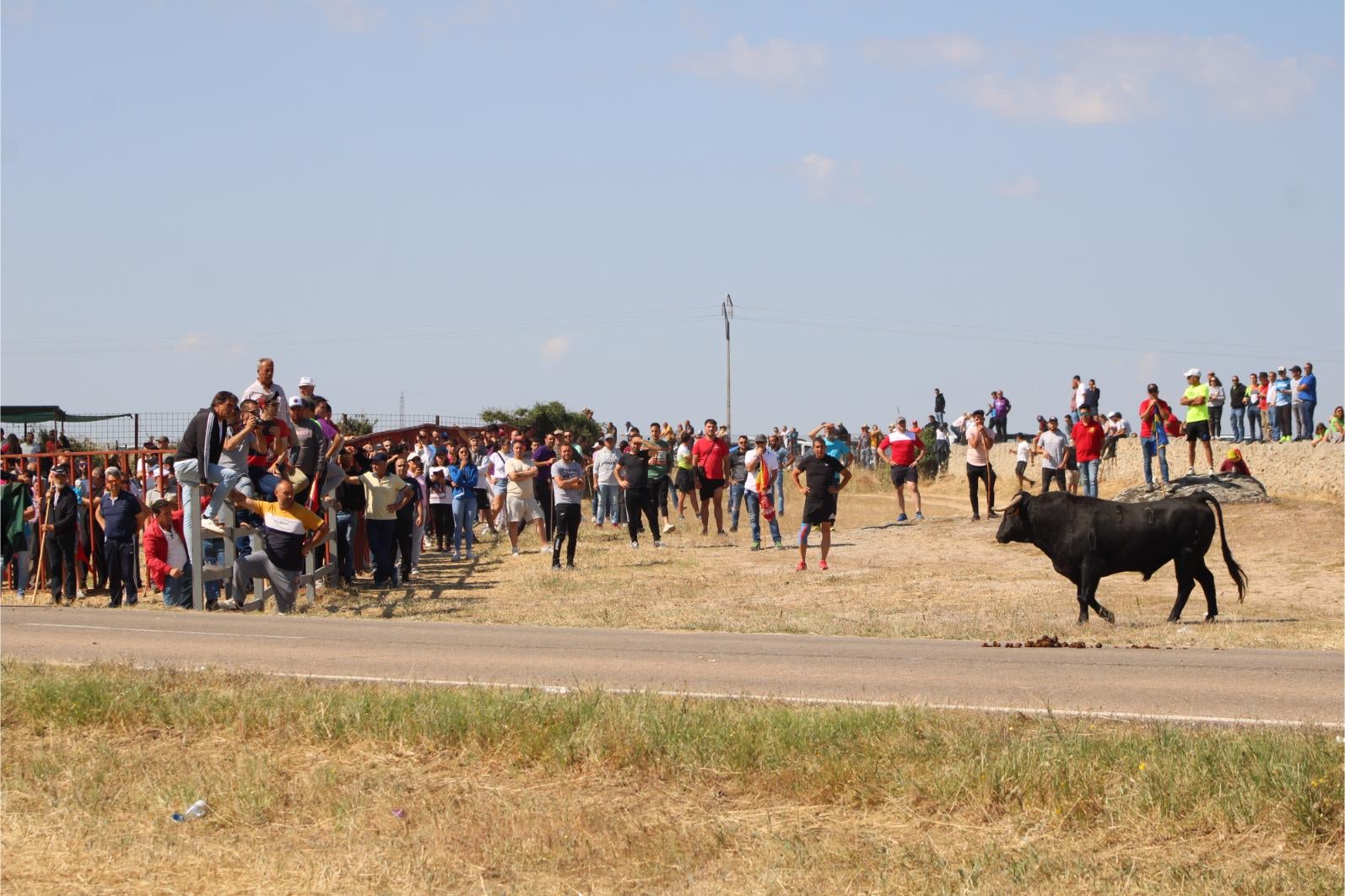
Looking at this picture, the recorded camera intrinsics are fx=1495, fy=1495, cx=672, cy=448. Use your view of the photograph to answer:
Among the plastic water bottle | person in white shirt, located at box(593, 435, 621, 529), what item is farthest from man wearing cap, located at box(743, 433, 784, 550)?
the plastic water bottle

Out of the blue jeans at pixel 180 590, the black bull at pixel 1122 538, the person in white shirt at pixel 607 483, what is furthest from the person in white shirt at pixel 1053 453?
the blue jeans at pixel 180 590

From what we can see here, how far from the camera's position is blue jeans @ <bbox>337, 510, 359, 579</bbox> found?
1848 centimetres

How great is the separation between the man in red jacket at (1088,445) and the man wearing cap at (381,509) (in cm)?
1166

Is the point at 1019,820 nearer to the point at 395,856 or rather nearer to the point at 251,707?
the point at 395,856

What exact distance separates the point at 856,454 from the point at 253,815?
1622 inches

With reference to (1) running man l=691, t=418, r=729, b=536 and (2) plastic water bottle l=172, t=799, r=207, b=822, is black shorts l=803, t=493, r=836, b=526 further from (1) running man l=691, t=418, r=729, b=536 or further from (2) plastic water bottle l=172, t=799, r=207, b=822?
(2) plastic water bottle l=172, t=799, r=207, b=822

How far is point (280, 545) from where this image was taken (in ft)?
50.2

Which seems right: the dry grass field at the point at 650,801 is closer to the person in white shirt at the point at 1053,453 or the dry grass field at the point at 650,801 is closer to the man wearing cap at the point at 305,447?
the man wearing cap at the point at 305,447

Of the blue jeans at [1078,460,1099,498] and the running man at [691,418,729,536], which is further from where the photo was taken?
the running man at [691,418,729,536]

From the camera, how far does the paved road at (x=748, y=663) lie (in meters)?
9.68

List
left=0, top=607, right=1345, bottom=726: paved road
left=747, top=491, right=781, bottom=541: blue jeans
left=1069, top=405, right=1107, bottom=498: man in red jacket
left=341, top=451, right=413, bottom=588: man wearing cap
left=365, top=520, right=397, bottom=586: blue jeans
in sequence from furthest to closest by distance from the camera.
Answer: left=1069, top=405, right=1107, bottom=498: man in red jacket < left=747, top=491, right=781, bottom=541: blue jeans < left=365, top=520, right=397, bottom=586: blue jeans < left=341, top=451, right=413, bottom=588: man wearing cap < left=0, top=607, right=1345, bottom=726: paved road

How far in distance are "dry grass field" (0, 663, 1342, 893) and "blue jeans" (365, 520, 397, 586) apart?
9.56 m

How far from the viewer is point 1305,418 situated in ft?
99.6

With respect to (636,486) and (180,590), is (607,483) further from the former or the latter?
(180,590)
